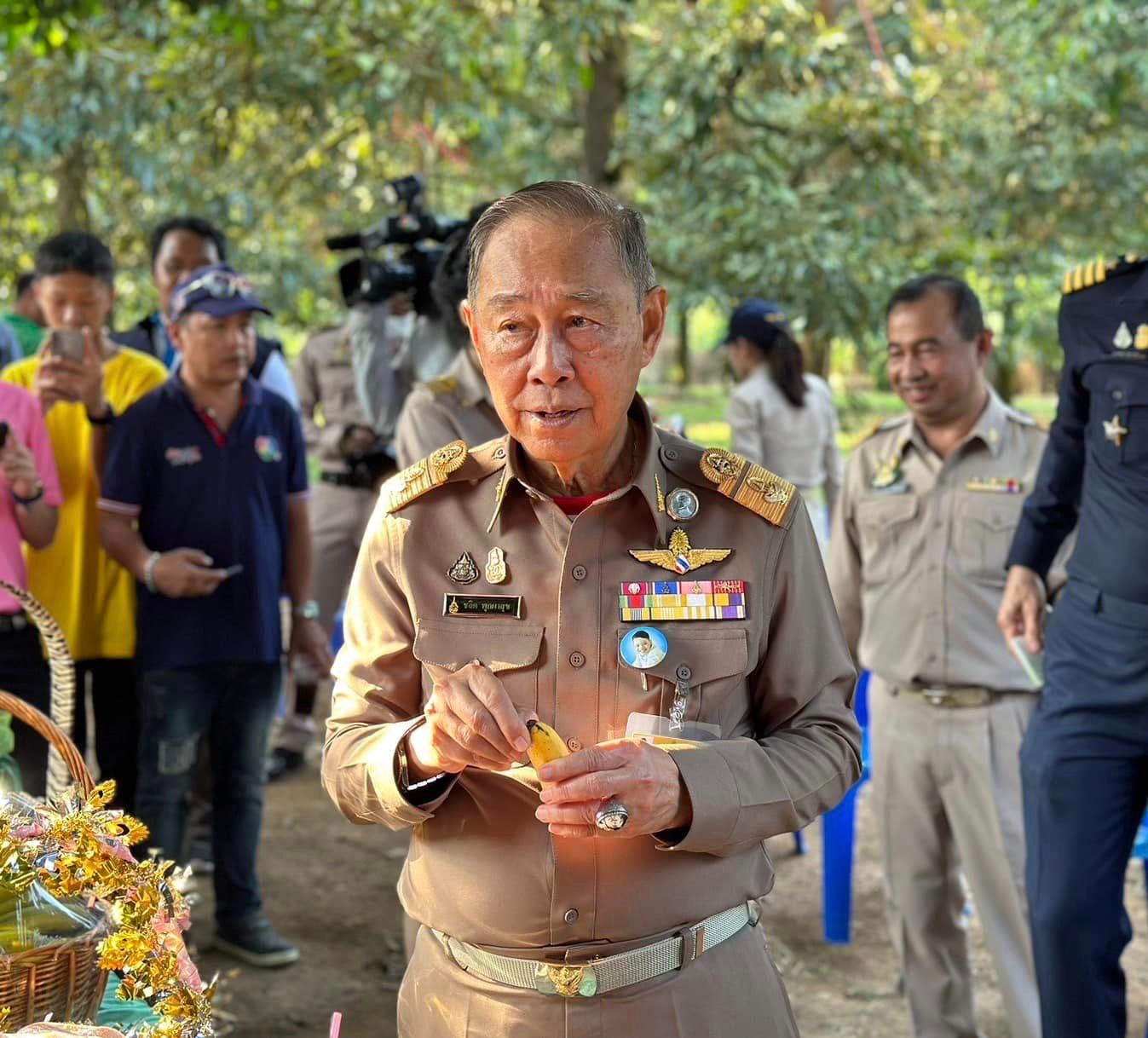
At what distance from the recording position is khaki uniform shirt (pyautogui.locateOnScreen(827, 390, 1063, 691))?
3.72 m

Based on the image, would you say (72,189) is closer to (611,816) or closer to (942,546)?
(942,546)

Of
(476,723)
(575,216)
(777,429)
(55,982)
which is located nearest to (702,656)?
(476,723)

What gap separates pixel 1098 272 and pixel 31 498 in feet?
8.76

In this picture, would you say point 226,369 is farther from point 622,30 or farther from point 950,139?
point 950,139

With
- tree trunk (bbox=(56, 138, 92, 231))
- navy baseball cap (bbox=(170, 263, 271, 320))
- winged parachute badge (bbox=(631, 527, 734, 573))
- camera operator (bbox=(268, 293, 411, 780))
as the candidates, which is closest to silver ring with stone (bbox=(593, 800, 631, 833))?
winged parachute badge (bbox=(631, 527, 734, 573))

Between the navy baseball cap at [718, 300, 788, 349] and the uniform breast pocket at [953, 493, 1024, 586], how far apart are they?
2876 mm

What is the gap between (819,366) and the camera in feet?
36.9

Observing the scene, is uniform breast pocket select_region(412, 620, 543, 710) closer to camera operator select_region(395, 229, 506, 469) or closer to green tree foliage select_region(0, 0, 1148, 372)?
camera operator select_region(395, 229, 506, 469)

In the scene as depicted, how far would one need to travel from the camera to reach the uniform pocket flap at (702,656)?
1.74 metres

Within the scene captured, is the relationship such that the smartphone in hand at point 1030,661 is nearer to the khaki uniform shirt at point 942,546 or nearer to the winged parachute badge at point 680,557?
the khaki uniform shirt at point 942,546

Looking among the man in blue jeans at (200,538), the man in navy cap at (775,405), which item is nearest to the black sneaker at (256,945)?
the man in blue jeans at (200,538)

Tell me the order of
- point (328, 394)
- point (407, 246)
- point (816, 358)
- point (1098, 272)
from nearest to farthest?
point (1098, 272) → point (407, 246) → point (328, 394) → point (816, 358)

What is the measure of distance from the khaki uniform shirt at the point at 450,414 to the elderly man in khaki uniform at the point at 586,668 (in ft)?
4.99

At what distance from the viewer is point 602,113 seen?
841cm
